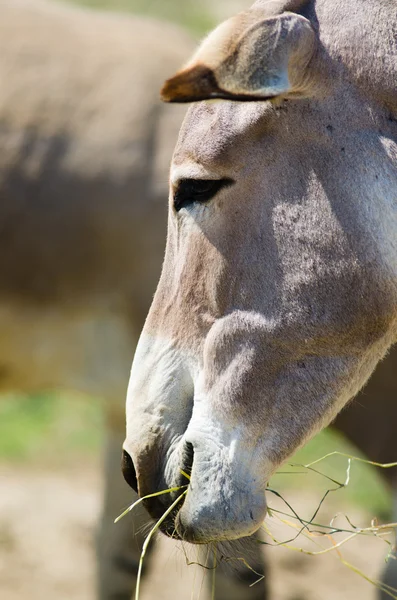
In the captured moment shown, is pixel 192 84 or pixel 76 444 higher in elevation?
pixel 192 84

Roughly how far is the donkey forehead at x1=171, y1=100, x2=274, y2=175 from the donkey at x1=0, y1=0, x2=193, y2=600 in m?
1.82

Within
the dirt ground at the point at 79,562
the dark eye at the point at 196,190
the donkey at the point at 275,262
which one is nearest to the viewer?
the donkey at the point at 275,262

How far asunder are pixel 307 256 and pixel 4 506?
3870mm

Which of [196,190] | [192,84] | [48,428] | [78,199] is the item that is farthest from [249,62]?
[48,428]

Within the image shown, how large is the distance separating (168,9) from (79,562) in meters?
7.90

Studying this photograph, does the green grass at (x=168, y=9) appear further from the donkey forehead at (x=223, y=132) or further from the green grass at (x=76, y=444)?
the donkey forehead at (x=223, y=132)

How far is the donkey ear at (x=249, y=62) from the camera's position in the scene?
67.6 inches

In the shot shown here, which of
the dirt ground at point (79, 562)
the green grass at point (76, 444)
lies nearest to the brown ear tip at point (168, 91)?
the dirt ground at point (79, 562)

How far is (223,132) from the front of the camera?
79.8 inches

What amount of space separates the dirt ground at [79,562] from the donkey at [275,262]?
2289mm

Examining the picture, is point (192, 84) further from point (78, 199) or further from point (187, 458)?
point (78, 199)

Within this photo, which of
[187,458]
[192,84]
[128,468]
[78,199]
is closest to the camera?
[192,84]

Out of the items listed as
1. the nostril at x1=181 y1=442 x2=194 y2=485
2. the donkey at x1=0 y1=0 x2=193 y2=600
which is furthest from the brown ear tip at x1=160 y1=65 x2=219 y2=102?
the donkey at x1=0 y1=0 x2=193 y2=600

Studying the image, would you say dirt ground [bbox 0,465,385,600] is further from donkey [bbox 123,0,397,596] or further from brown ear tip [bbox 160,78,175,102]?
brown ear tip [bbox 160,78,175,102]
